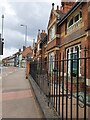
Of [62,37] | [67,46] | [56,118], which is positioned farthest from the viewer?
[62,37]

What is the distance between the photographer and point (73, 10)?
14406 millimetres

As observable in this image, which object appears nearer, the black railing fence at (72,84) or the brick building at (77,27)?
the black railing fence at (72,84)

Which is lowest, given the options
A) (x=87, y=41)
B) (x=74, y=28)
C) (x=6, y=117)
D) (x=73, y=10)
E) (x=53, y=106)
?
(x=6, y=117)

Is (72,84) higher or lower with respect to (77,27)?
lower

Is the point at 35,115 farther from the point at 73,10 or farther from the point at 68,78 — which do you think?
the point at 73,10

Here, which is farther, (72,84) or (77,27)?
(77,27)

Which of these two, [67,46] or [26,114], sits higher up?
[67,46]

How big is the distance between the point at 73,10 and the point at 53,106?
32.3 feet

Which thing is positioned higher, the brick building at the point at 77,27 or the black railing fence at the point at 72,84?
the brick building at the point at 77,27

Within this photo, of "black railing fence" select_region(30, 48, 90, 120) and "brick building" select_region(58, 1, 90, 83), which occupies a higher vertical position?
"brick building" select_region(58, 1, 90, 83)

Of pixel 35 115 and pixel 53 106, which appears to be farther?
pixel 35 115

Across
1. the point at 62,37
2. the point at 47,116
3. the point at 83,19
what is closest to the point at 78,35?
the point at 83,19

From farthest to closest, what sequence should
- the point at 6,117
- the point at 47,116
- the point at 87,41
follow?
the point at 87,41
the point at 6,117
the point at 47,116

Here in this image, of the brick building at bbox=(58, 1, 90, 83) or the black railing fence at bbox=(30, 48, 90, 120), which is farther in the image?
the brick building at bbox=(58, 1, 90, 83)
